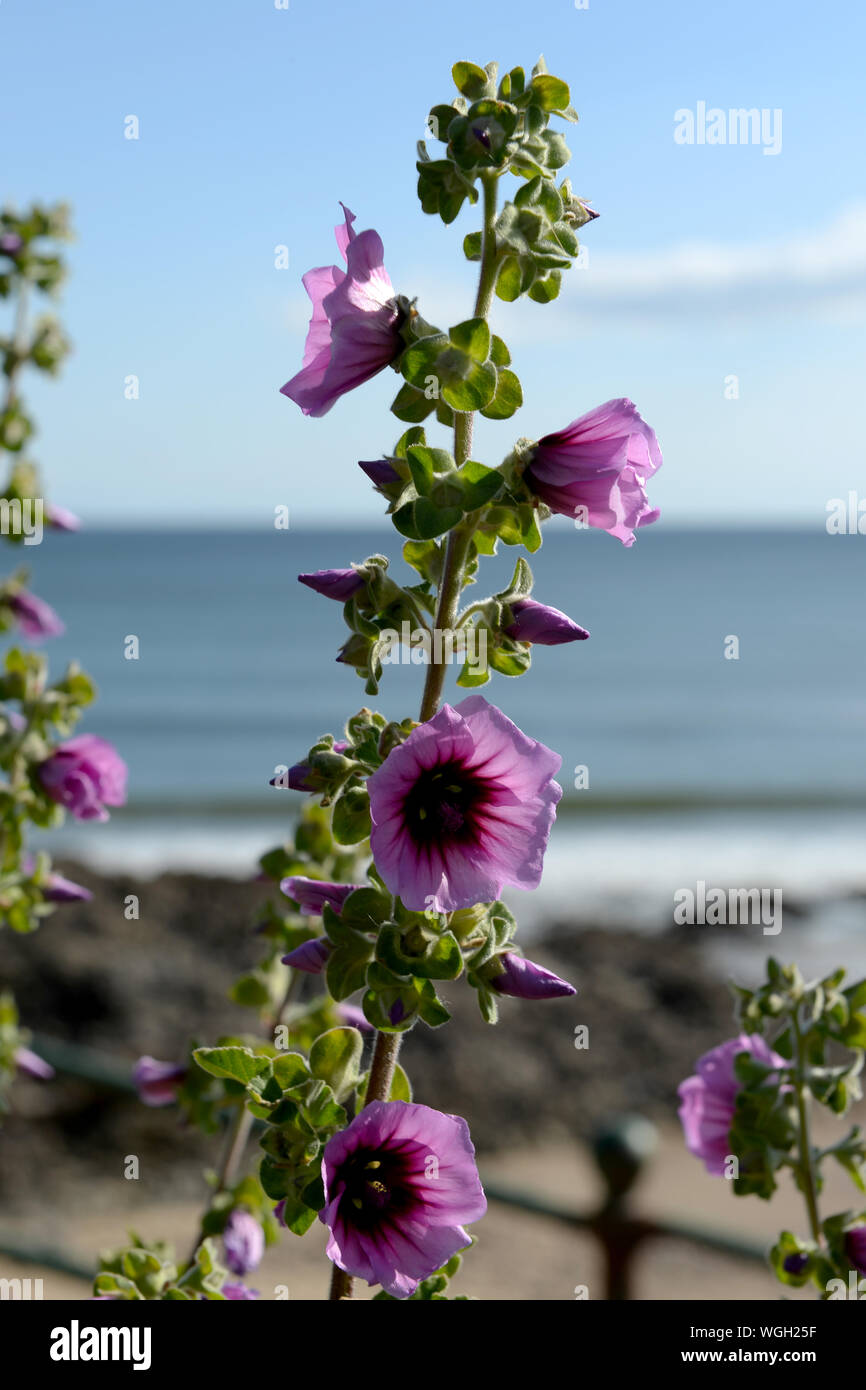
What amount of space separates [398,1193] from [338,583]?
614mm

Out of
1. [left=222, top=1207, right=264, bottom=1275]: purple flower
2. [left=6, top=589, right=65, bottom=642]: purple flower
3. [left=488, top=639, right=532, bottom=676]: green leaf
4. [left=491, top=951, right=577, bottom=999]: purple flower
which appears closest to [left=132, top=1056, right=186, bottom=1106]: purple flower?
[left=222, top=1207, right=264, bottom=1275]: purple flower

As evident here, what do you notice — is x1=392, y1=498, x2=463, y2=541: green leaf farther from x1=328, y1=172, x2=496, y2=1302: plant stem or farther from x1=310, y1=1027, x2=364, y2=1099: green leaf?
x1=310, y1=1027, x2=364, y2=1099: green leaf

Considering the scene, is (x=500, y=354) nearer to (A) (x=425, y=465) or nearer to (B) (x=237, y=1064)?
(A) (x=425, y=465)

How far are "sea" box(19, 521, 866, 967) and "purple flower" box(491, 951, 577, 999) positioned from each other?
57cm

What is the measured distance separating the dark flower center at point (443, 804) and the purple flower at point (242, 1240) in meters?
0.95

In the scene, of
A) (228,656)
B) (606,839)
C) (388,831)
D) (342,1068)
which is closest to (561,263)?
(388,831)

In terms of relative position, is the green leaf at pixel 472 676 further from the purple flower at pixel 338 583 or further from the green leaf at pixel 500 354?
the green leaf at pixel 500 354

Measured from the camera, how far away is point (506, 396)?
1.33 meters

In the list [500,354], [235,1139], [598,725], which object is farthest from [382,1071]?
[598,725]

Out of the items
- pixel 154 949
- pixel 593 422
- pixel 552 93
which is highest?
pixel 552 93

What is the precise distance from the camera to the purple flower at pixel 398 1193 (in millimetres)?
1206
